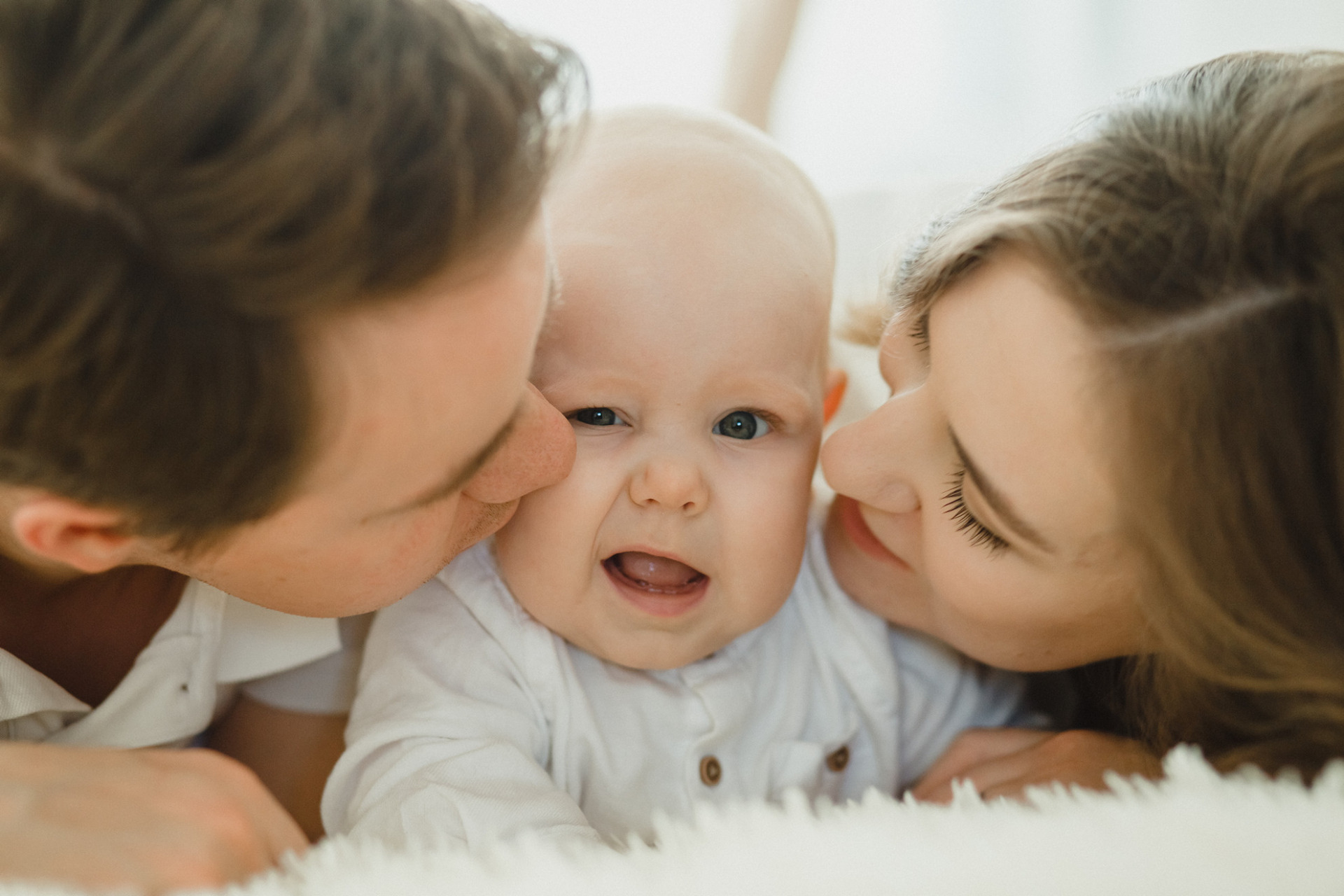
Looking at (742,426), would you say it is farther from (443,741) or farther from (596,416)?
(443,741)

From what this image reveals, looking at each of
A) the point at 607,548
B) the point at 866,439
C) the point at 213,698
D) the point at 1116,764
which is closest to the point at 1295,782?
the point at 1116,764

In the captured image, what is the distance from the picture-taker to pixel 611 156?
1.05m

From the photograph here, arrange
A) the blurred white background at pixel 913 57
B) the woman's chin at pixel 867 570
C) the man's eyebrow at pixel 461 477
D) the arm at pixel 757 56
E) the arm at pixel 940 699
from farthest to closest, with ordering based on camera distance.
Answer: the blurred white background at pixel 913 57 → the arm at pixel 757 56 → the arm at pixel 940 699 → the woman's chin at pixel 867 570 → the man's eyebrow at pixel 461 477

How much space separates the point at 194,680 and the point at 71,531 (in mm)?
390

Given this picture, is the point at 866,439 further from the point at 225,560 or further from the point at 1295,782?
the point at 225,560

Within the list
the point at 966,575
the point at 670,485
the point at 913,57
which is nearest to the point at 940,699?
the point at 966,575

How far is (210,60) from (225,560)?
40 cm

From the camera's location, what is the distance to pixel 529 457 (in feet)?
2.95

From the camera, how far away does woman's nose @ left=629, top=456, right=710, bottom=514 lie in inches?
38.2

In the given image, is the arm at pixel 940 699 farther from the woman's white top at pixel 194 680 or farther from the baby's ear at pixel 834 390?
the woman's white top at pixel 194 680

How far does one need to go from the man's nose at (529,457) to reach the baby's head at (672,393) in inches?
2.8

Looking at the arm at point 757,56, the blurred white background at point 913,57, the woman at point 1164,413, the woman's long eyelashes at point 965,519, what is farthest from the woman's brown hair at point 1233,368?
the arm at point 757,56

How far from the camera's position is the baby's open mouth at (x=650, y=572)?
3.48ft

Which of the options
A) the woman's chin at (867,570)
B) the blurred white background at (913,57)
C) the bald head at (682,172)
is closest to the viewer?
the bald head at (682,172)
